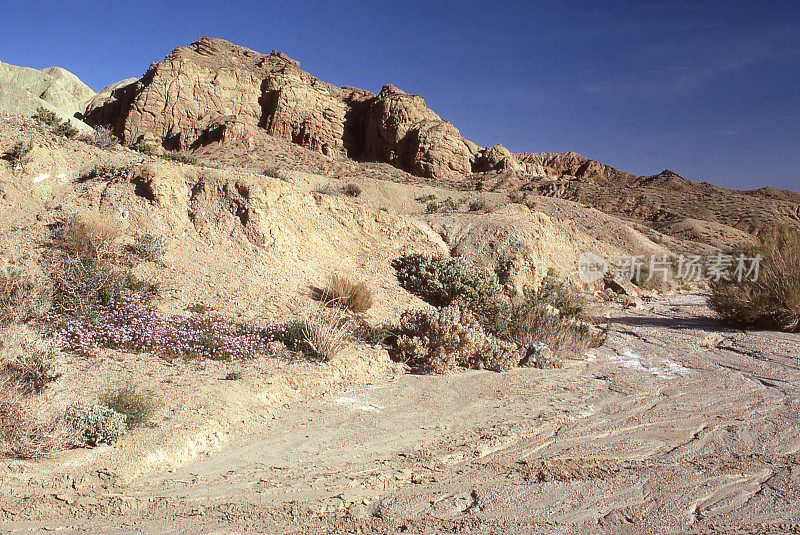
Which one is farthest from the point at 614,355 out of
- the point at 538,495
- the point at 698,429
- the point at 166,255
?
the point at 166,255

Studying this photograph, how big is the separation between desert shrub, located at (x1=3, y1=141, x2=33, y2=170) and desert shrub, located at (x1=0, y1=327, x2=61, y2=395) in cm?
593

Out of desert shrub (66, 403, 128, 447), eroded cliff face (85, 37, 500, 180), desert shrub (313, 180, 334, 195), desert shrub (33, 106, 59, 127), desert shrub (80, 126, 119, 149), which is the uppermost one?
eroded cliff face (85, 37, 500, 180)

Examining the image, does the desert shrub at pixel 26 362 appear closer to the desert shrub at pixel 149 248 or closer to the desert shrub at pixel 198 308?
the desert shrub at pixel 198 308

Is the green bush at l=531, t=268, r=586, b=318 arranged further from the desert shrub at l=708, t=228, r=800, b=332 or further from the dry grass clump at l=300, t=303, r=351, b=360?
the dry grass clump at l=300, t=303, r=351, b=360

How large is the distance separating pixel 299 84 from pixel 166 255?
4012 cm

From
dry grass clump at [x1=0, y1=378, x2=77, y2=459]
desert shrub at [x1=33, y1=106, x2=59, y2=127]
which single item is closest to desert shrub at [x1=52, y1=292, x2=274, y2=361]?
dry grass clump at [x1=0, y1=378, x2=77, y2=459]

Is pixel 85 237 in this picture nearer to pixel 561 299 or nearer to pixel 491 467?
pixel 491 467

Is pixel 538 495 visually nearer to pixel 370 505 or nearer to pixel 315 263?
pixel 370 505

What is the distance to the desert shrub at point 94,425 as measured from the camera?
393 cm

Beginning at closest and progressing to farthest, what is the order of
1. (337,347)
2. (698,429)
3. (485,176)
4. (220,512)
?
(220,512) < (698,429) < (337,347) < (485,176)

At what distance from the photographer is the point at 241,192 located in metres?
9.85

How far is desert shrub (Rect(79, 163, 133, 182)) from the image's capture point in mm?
9688

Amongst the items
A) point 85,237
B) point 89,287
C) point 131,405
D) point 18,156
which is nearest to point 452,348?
point 131,405

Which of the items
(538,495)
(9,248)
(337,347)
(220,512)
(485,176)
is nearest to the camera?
(220,512)
